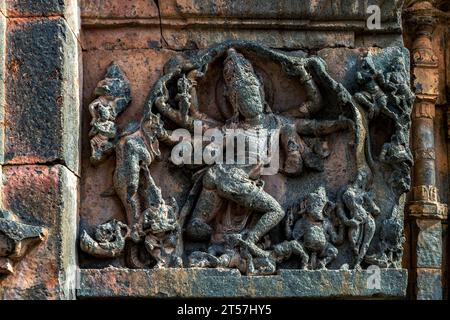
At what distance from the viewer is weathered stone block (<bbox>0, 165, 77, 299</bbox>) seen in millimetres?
5684

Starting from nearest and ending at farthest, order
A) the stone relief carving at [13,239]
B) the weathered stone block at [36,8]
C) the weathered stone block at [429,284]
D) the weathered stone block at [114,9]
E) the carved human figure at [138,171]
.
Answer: the stone relief carving at [13,239] → the weathered stone block at [36,8] → the carved human figure at [138,171] → the weathered stone block at [114,9] → the weathered stone block at [429,284]

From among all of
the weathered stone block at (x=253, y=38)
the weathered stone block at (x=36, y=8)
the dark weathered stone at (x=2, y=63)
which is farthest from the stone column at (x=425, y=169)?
the dark weathered stone at (x=2, y=63)

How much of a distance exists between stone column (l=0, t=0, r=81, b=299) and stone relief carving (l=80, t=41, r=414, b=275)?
10.7 inches

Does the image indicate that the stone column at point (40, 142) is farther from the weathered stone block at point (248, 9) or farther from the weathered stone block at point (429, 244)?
the weathered stone block at point (429, 244)

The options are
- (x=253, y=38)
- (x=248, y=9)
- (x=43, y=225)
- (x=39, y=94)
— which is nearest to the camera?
(x=43, y=225)

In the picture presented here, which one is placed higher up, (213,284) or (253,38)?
(253,38)

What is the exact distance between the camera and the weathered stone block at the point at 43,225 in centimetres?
568

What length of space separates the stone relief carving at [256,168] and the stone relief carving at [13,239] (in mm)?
454

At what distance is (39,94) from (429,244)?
3273 mm

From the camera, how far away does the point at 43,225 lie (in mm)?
5758

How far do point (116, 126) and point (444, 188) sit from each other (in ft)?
9.33

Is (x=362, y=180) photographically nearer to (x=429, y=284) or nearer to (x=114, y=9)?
(x=429, y=284)

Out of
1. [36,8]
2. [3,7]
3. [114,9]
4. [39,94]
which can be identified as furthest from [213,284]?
[3,7]

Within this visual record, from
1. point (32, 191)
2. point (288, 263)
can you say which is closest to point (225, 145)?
point (288, 263)
